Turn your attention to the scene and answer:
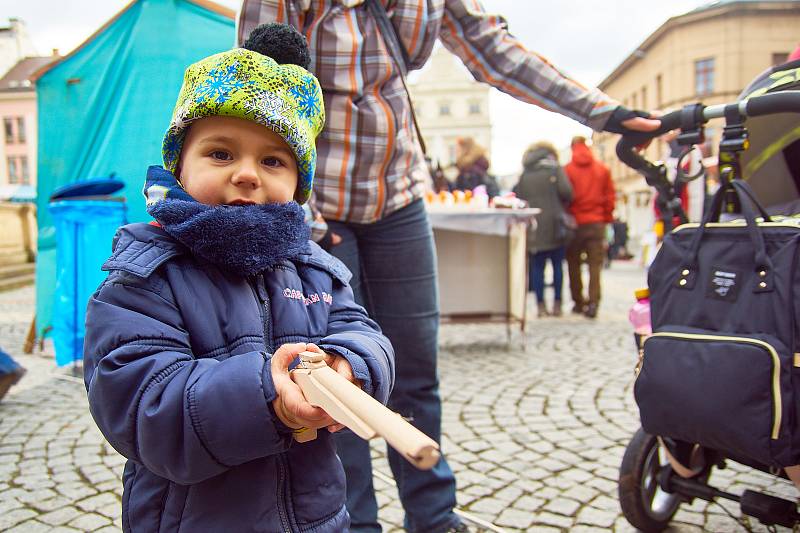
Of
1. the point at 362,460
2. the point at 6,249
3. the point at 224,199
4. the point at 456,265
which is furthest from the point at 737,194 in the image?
the point at 6,249

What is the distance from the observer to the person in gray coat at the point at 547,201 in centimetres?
701

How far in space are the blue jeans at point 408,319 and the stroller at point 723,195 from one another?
67cm

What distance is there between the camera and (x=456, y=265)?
539 centimetres

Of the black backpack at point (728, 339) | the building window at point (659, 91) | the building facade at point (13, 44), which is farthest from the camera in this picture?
the building window at point (659, 91)

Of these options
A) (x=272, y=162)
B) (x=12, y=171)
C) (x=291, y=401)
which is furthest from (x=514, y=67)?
(x=12, y=171)

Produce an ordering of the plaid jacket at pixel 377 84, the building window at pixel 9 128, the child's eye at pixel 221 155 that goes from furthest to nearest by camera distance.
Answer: the building window at pixel 9 128 < the plaid jacket at pixel 377 84 < the child's eye at pixel 221 155

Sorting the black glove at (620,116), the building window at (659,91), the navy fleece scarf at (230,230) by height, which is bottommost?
the navy fleece scarf at (230,230)

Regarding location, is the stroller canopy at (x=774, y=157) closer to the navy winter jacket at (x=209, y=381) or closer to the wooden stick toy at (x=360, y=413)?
the navy winter jacket at (x=209, y=381)

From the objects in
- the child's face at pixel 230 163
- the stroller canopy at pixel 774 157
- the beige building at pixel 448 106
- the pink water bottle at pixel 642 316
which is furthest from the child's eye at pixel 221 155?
the beige building at pixel 448 106

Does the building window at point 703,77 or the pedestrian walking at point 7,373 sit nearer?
the pedestrian walking at point 7,373

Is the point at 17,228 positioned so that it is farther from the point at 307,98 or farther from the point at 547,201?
the point at 307,98

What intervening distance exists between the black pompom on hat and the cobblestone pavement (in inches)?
68.0

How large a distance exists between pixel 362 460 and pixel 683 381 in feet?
3.06

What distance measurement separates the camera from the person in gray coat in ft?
23.0
